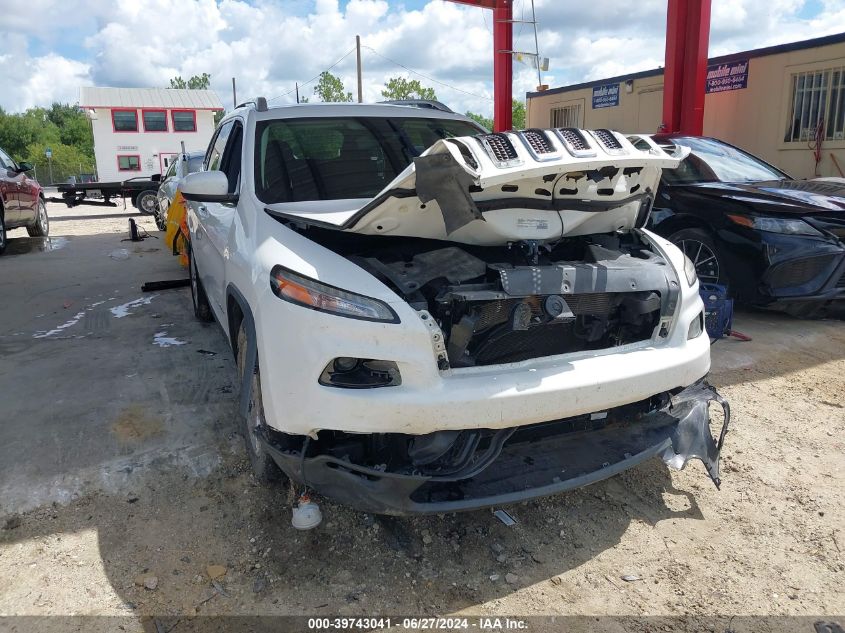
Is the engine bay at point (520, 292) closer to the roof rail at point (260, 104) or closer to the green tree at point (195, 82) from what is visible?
the roof rail at point (260, 104)

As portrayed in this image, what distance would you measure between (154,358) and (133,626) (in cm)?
300

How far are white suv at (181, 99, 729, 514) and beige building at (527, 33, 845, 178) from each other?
1101 cm

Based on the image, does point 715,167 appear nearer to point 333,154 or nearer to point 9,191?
point 333,154

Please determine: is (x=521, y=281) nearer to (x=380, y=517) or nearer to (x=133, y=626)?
(x=380, y=517)

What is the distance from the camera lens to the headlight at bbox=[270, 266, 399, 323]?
7.80ft

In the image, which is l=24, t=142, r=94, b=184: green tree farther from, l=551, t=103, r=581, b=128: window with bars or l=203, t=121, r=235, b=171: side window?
l=203, t=121, r=235, b=171: side window

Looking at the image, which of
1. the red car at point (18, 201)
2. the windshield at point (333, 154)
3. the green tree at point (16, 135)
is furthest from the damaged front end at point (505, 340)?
the green tree at point (16, 135)

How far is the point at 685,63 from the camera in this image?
34.3ft

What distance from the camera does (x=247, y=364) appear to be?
274cm

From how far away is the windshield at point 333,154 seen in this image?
3520 millimetres

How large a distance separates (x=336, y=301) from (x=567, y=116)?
17437mm

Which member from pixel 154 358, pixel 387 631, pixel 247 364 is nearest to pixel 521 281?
pixel 247 364

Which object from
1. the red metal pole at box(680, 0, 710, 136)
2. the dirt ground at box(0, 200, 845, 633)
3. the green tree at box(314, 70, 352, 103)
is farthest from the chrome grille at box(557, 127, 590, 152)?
the green tree at box(314, 70, 352, 103)

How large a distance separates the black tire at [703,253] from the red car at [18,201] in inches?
418
